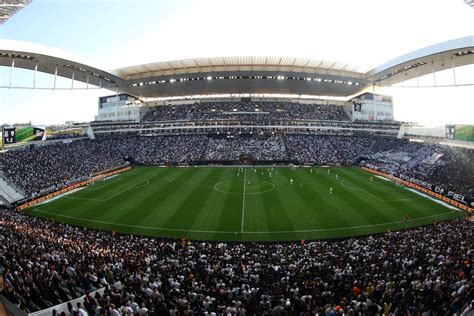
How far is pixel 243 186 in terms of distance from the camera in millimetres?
40188

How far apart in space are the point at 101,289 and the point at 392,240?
17405 mm

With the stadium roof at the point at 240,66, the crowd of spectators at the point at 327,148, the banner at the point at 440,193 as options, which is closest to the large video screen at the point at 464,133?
the banner at the point at 440,193

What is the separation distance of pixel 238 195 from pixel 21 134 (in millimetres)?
39053

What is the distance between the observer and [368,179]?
148 ft

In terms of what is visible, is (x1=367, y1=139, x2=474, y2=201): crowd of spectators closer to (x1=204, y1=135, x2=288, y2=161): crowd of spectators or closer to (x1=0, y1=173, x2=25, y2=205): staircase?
(x1=204, y1=135, x2=288, y2=161): crowd of spectators

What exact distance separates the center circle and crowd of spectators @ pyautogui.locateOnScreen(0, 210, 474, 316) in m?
17.0

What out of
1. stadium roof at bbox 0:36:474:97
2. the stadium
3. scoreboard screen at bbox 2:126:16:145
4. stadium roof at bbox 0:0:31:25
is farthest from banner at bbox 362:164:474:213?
scoreboard screen at bbox 2:126:16:145

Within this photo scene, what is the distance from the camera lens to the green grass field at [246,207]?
24.8 m

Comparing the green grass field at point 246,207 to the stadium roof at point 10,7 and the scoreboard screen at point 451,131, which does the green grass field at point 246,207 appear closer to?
the stadium roof at point 10,7

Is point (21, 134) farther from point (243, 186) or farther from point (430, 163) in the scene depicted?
point (430, 163)

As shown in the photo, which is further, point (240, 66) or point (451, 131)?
point (240, 66)

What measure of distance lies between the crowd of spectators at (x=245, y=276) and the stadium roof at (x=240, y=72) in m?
37.6

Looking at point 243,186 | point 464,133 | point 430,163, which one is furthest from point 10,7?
point 464,133

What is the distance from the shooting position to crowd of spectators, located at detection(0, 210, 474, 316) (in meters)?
10.3
